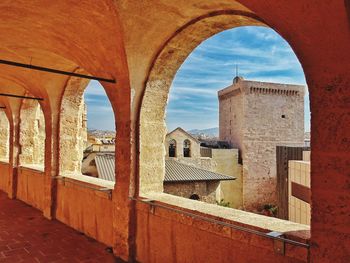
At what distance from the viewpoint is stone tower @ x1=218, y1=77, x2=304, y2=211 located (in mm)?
26156

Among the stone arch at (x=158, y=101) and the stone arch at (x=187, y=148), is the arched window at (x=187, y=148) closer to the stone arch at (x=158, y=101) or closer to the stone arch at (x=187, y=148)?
Answer: the stone arch at (x=187, y=148)

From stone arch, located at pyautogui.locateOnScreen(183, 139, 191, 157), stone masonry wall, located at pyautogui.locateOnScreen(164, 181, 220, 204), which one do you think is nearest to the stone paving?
stone masonry wall, located at pyautogui.locateOnScreen(164, 181, 220, 204)

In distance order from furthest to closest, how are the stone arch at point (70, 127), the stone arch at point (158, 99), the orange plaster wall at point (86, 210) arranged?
the stone arch at point (70, 127) → the orange plaster wall at point (86, 210) → the stone arch at point (158, 99)

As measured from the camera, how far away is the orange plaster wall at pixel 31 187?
719cm

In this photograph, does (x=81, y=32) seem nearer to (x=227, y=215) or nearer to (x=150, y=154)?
(x=150, y=154)

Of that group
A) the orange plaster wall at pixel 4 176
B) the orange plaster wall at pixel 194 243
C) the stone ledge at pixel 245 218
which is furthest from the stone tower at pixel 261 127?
the stone ledge at pixel 245 218

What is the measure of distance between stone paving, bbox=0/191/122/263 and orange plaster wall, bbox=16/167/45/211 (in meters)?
0.73

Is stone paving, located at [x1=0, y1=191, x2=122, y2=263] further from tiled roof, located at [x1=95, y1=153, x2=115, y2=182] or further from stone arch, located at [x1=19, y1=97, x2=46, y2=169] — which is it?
tiled roof, located at [x1=95, y1=153, x2=115, y2=182]

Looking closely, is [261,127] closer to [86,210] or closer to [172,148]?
[172,148]

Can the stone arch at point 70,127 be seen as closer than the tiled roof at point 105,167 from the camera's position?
Yes

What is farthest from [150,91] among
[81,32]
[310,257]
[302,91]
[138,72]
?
[302,91]

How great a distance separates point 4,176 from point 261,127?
2298cm

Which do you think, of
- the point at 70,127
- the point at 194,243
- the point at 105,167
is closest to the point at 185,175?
the point at 105,167

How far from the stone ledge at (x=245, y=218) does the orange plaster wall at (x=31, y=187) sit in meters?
4.65
